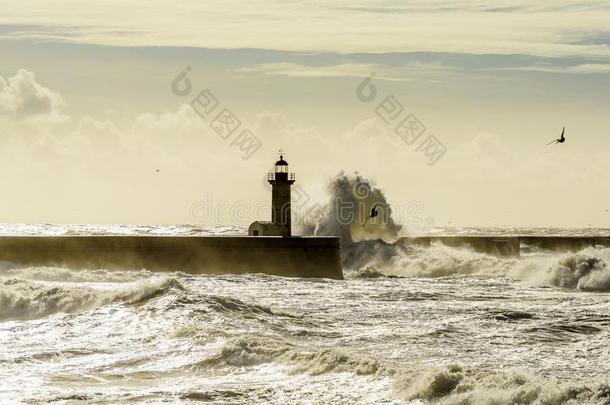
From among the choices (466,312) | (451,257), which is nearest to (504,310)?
(466,312)

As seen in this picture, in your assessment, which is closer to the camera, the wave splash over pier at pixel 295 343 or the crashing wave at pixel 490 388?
the crashing wave at pixel 490 388

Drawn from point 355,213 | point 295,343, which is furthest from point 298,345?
point 355,213

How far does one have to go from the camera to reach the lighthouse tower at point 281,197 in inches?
1213

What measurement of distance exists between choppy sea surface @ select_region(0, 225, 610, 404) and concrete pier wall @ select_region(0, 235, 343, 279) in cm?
288

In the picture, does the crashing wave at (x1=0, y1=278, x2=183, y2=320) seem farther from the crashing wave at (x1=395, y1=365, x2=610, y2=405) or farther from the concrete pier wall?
the crashing wave at (x1=395, y1=365, x2=610, y2=405)

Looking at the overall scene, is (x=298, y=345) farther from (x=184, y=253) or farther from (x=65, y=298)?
(x=184, y=253)

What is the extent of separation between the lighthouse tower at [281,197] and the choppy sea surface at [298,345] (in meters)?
6.79

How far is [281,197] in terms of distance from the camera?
3086 cm

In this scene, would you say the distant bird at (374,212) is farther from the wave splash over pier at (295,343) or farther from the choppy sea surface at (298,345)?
the choppy sea surface at (298,345)

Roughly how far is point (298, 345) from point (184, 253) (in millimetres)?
13291

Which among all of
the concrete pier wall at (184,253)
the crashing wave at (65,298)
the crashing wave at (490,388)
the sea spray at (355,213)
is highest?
the sea spray at (355,213)

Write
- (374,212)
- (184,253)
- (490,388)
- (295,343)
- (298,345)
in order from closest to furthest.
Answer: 1. (490,388)
2. (298,345)
3. (295,343)
4. (184,253)
5. (374,212)

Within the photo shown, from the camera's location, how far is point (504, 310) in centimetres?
1877

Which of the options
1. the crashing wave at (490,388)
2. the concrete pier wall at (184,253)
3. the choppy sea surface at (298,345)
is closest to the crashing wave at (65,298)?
the choppy sea surface at (298,345)
